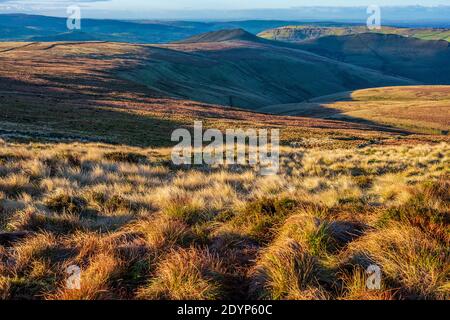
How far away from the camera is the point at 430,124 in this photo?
74250mm

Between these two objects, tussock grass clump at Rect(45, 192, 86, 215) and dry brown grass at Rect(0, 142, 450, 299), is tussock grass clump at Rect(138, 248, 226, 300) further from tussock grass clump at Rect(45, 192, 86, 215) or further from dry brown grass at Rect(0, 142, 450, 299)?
tussock grass clump at Rect(45, 192, 86, 215)

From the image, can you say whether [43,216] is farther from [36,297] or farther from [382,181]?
[382,181]

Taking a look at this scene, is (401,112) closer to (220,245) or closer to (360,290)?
(220,245)

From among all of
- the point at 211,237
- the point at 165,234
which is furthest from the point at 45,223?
the point at 211,237

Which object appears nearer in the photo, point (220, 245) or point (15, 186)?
point (220, 245)

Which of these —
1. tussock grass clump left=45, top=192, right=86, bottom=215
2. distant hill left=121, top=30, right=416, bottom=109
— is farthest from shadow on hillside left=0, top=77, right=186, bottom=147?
distant hill left=121, top=30, right=416, bottom=109

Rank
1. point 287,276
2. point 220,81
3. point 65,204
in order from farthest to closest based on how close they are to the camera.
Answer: point 220,81 < point 65,204 < point 287,276

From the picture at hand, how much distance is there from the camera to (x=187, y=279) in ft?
16.8

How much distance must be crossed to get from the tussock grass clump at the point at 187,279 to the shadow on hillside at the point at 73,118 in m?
27.1

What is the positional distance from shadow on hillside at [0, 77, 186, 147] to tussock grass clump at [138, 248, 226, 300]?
27.1 m

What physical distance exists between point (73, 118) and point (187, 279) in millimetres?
47415

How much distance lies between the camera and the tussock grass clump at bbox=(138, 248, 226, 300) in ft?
16.0

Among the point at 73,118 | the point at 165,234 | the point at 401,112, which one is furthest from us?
the point at 401,112
